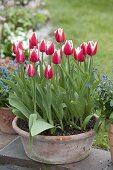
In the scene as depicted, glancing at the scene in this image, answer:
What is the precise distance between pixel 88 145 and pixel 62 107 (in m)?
0.44

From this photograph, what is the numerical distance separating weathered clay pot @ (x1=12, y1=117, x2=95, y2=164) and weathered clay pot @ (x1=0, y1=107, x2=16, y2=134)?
19.1 inches

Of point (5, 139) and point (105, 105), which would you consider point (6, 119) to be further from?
point (105, 105)

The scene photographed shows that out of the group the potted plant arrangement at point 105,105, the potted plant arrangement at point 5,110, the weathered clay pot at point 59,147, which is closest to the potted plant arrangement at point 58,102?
the weathered clay pot at point 59,147

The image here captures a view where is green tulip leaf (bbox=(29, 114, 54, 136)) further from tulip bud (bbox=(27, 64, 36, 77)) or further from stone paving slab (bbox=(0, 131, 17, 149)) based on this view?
stone paving slab (bbox=(0, 131, 17, 149))

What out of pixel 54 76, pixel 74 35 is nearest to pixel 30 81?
pixel 54 76

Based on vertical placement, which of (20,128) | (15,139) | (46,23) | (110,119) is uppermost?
(110,119)

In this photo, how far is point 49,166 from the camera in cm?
391

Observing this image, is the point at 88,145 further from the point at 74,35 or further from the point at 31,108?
the point at 74,35

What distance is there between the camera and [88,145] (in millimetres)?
3945

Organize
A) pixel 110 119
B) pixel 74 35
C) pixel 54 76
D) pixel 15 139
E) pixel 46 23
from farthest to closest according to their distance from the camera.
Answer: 1. pixel 46 23
2. pixel 74 35
3. pixel 15 139
4. pixel 54 76
5. pixel 110 119

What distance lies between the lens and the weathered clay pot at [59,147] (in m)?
3.76

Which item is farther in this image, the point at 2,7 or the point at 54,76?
the point at 2,7

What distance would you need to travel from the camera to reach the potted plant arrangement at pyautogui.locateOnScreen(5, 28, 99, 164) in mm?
3740

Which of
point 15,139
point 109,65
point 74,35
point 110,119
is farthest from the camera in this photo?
point 74,35
